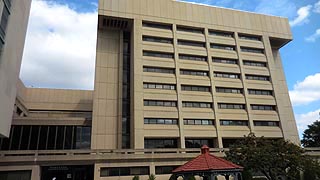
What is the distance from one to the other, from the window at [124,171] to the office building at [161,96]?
0.13m

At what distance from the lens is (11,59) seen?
27.7 meters

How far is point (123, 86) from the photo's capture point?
4644 centimetres

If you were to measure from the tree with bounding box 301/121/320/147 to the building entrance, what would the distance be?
143 ft

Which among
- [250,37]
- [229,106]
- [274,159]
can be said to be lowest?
[274,159]

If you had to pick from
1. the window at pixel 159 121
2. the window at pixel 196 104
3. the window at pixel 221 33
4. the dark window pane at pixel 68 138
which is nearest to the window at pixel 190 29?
the window at pixel 221 33

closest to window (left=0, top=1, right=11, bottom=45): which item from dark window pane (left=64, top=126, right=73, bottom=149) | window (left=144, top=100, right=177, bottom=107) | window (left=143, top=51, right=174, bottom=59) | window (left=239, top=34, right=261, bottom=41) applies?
dark window pane (left=64, top=126, right=73, bottom=149)

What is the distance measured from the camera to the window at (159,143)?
43.1 metres

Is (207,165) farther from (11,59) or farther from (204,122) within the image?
(204,122)

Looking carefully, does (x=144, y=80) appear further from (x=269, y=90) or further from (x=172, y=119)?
(x=269, y=90)

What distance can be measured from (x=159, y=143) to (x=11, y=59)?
25.2 meters

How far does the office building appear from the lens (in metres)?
38.8

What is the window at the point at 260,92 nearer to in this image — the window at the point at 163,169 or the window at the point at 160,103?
the window at the point at 160,103

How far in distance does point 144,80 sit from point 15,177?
22835mm

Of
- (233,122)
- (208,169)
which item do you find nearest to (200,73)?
(233,122)
